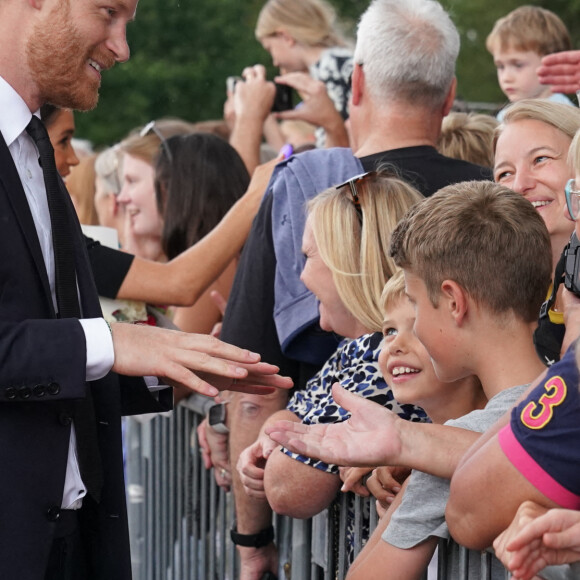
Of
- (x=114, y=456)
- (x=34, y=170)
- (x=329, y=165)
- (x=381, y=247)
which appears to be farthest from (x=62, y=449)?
(x=329, y=165)

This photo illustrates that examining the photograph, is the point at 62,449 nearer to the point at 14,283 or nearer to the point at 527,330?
the point at 14,283

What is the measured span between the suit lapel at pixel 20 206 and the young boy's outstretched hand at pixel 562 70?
7.78 feet

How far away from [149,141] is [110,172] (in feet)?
2.06

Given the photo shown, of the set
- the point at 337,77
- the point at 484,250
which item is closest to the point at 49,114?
the point at 484,250

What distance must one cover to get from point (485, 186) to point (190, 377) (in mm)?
973

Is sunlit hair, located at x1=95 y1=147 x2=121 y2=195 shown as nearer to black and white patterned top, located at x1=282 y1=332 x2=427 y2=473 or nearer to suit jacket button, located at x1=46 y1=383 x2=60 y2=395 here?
black and white patterned top, located at x1=282 y1=332 x2=427 y2=473

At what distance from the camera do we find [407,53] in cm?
420

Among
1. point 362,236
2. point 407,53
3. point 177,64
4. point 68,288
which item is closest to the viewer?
point 68,288

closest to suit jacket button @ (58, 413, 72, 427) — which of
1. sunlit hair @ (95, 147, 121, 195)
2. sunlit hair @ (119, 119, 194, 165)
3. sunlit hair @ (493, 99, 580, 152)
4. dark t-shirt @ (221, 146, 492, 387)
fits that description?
dark t-shirt @ (221, 146, 492, 387)

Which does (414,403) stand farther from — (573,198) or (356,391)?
(573,198)

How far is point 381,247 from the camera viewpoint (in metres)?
3.60

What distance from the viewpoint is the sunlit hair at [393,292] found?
325 centimetres

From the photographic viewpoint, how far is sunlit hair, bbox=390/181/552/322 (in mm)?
2840

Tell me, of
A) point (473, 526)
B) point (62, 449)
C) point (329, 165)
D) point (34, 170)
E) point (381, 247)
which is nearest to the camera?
point (473, 526)
